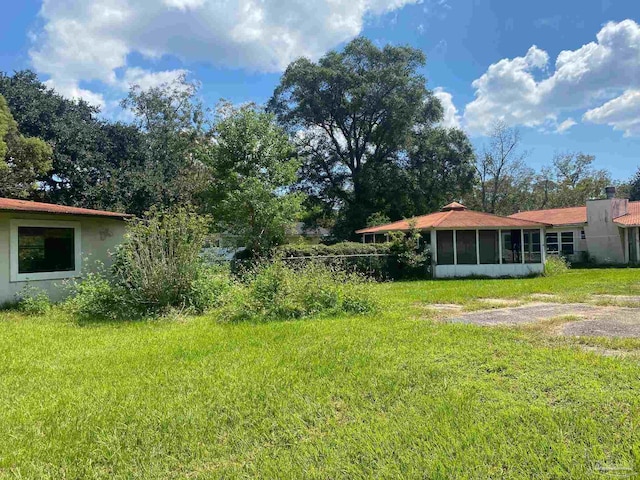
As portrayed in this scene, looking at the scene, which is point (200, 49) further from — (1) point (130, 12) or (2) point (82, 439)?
(2) point (82, 439)

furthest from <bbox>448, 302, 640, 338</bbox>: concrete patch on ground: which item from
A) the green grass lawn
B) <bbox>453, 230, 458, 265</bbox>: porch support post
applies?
<bbox>453, 230, 458, 265</bbox>: porch support post

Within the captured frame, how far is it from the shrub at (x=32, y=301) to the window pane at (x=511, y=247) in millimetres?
15698

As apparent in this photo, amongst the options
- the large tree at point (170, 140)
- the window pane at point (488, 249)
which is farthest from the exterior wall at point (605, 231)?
the large tree at point (170, 140)

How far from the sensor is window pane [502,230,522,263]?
17.0 metres

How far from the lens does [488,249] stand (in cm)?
1689

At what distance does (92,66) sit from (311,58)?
45.6 ft

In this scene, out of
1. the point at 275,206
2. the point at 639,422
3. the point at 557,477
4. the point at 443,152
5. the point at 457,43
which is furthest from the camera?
the point at 443,152

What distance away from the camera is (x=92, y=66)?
773 inches

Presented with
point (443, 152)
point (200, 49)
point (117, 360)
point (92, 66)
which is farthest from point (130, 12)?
point (443, 152)

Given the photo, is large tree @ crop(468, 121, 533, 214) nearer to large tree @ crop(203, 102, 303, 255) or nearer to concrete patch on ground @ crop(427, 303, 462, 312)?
large tree @ crop(203, 102, 303, 255)

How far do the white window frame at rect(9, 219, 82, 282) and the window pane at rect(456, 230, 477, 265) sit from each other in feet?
43.5

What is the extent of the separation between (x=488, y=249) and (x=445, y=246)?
1.82 metres

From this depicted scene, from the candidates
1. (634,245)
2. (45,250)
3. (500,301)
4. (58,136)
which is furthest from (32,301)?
(634,245)

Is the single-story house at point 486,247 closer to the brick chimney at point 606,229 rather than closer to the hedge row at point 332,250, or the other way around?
the hedge row at point 332,250
